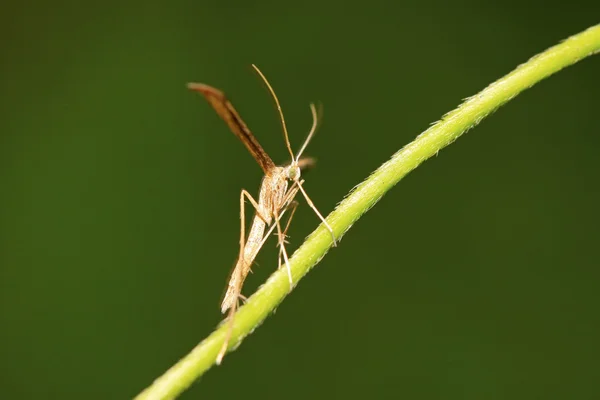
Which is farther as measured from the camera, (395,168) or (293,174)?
(293,174)

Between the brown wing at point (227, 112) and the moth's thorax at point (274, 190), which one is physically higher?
the brown wing at point (227, 112)

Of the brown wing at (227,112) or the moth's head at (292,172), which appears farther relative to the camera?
the moth's head at (292,172)

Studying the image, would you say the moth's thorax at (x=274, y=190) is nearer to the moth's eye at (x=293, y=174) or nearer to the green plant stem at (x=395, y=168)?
the moth's eye at (x=293, y=174)

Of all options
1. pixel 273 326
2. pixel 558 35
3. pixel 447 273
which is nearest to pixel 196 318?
pixel 273 326

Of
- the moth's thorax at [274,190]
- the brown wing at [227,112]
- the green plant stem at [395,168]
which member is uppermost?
the brown wing at [227,112]

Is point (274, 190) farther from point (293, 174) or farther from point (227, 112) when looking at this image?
point (227, 112)

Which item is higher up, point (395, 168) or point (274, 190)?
point (274, 190)

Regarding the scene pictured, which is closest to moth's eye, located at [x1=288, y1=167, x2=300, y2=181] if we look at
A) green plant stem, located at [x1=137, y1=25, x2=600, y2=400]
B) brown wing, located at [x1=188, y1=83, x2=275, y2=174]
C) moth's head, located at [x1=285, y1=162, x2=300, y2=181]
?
moth's head, located at [x1=285, y1=162, x2=300, y2=181]

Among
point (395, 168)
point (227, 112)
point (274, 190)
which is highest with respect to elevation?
point (227, 112)

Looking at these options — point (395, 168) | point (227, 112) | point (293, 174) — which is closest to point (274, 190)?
point (293, 174)

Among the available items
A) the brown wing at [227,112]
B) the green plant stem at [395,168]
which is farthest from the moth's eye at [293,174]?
the green plant stem at [395,168]
